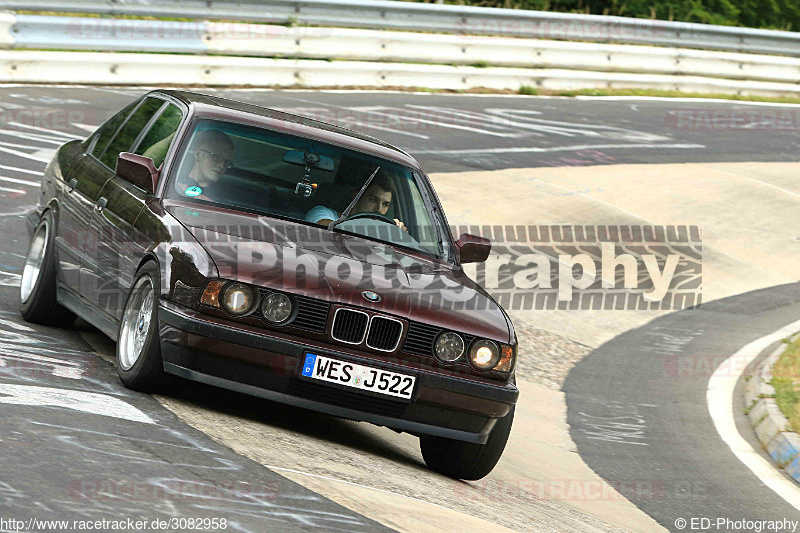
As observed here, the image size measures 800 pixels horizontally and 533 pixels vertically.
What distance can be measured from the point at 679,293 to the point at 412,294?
761 cm

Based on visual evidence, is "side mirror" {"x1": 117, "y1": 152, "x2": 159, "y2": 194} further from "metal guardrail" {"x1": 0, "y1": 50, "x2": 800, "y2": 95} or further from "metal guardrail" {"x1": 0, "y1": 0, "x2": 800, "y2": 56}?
"metal guardrail" {"x1": 0, "y1": 0, "x2": 800, "y2": 56}

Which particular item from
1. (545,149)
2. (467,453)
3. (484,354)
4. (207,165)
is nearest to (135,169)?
(207,165)

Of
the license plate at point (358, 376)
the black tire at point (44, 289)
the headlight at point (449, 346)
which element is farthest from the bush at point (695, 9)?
the license plate at point (358, 376)

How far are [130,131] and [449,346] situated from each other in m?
2.80

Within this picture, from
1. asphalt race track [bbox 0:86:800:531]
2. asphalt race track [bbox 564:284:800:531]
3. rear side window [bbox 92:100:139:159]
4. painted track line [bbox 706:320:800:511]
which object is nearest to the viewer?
asphalt race track [bbox 0:86:800:531]

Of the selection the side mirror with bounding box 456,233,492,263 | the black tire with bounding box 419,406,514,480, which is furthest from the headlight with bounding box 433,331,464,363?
the side mirror with bounding box 456,233,492,263

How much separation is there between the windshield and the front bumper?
43.8 inches

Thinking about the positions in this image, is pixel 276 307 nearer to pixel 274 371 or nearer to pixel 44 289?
pixel 274 371

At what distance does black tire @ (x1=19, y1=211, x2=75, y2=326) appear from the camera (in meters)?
7.50

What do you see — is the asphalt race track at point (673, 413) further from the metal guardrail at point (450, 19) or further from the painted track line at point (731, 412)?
the metal guardrail at point (450, 19)

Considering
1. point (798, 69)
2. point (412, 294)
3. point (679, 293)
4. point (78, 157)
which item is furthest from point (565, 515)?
point (798, 69)

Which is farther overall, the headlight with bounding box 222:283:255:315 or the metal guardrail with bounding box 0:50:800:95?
the metal guardrail with bounding box 0:50:800:95

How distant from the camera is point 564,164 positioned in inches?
688

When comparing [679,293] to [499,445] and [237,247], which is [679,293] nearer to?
[499,445]
